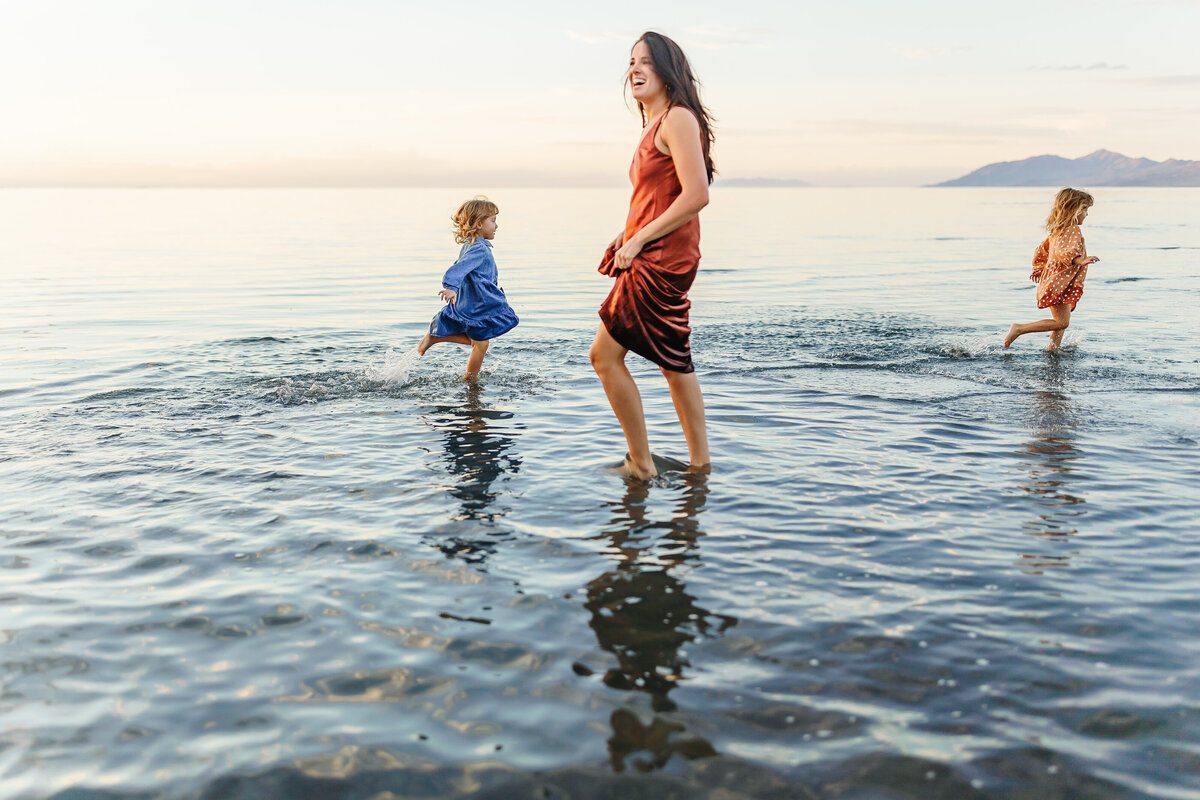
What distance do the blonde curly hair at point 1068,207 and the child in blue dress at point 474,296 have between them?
271 inches

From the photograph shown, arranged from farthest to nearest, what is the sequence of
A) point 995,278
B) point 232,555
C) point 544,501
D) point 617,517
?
point 995,278
point 544,501
point 617,517
point 232,555

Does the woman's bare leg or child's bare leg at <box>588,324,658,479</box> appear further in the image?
the woman's bare leg

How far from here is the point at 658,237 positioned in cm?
508

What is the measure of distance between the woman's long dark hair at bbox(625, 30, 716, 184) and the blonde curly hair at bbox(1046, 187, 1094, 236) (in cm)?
739

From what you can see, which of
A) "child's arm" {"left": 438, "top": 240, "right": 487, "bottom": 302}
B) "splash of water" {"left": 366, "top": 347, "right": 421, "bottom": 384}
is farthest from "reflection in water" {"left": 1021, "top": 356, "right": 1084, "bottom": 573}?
"splash of water" {"left": 366, "top": 347, "right": 421, "bottom": 384}

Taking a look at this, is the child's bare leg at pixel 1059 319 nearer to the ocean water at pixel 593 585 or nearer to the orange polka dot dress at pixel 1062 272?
the orange polka dot dress at pixel 1062 272

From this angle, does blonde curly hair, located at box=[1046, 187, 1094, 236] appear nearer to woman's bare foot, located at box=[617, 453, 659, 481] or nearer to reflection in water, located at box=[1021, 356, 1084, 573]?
reflection in water, located at box=[1021, 356, 1084, 573]

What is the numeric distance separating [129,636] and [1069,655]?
3.66 metres

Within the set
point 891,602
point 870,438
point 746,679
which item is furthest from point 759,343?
point 746,679

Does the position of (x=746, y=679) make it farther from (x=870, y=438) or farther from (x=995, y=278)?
(x=995, y=278)

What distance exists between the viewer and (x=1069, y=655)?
3.30 meters

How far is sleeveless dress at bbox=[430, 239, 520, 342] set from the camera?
8922 millimetres

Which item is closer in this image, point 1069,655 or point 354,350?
point 1069,655

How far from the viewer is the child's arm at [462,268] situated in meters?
8.91
